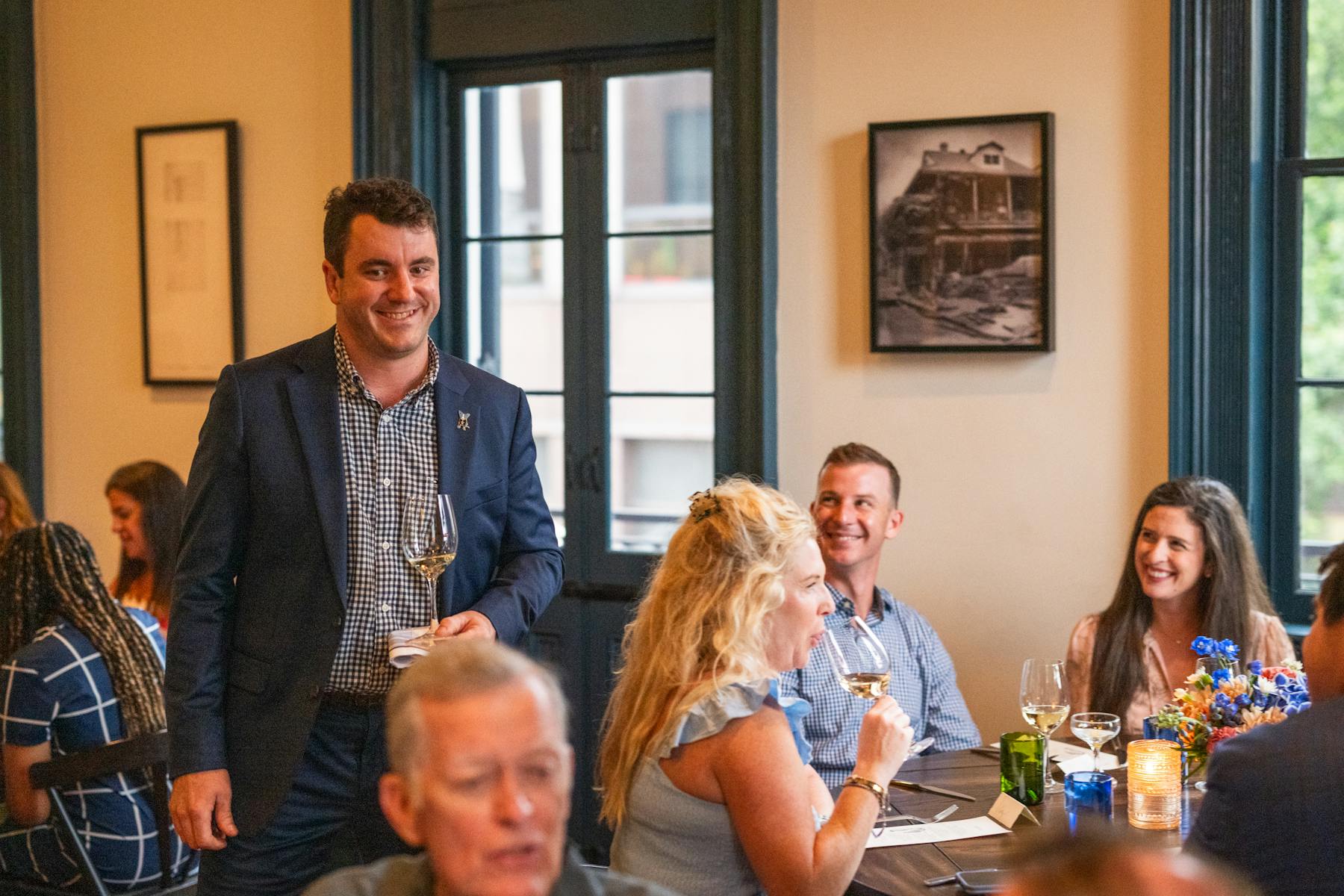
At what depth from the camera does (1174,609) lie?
325 centimetres

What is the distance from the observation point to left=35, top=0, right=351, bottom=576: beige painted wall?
4484mm

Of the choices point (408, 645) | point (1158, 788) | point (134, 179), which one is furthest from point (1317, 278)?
point (134, 179)

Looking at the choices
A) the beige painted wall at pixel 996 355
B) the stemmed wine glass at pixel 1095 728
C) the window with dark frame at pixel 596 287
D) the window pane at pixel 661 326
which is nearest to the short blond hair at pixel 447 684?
the stemmed wine glass at pixel 1095 728

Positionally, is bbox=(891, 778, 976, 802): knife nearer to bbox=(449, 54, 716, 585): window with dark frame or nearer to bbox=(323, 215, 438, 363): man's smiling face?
bbox=(323, 215, 438, 363): man's smiling face

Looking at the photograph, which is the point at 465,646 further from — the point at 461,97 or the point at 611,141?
the point at 461,97

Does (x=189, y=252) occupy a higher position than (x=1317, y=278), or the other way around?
(x=189, y=252)

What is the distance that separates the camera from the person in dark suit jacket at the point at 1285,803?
5.43ft

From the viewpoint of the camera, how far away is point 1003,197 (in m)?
3.69

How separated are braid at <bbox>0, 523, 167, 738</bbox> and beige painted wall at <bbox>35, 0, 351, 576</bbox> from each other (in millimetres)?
1529

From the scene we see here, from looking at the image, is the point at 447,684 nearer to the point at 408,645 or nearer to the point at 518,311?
the point at 408,645

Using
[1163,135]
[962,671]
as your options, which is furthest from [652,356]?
[1163,135]

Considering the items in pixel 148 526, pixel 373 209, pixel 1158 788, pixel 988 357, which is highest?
pixel 373 209

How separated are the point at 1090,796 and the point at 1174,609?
99cm

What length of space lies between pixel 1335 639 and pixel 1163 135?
208 cm
